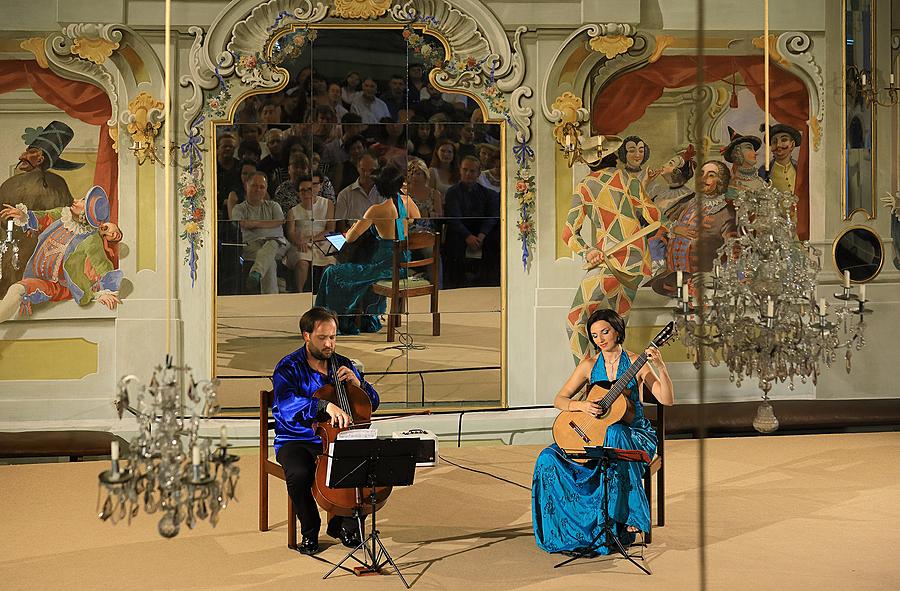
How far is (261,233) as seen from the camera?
748 cm

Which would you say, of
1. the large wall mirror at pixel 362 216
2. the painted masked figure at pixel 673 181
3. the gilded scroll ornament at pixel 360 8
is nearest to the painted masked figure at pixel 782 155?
the painted masked figure at pixel 673 181

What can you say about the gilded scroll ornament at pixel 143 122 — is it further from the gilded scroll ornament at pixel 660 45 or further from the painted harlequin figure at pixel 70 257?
the gilded scroll ornament at pixel 660 45

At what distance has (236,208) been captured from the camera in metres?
7.42

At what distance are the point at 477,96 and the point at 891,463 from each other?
3665mm

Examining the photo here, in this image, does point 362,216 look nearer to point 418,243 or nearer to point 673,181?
point 418,243

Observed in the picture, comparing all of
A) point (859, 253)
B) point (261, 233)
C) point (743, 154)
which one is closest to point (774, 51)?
point (743, 154)

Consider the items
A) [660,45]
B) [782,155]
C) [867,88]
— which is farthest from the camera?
[660,45]

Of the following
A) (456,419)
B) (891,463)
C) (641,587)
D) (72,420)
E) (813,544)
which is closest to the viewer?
(641,587)

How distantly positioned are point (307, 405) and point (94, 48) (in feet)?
11.5

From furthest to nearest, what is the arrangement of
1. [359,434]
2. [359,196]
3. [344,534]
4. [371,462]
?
[359,196]
[344,534]
[359,434]
[371,462]

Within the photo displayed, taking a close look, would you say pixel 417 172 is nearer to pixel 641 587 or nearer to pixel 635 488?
pixel 635 488

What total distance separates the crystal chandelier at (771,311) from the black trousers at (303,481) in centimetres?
183

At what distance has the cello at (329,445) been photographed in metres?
4.64

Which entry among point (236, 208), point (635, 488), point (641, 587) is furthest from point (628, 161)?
point (641, 587)
